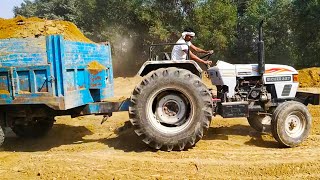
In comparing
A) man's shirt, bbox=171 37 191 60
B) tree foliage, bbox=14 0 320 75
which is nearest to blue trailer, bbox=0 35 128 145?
man's shirt, bbox=171 37 191 60

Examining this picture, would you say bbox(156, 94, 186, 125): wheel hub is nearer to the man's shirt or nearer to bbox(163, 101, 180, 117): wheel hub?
bbox(163, 101, 180, 117): wheel hub

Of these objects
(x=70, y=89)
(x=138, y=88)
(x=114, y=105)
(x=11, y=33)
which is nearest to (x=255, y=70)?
(x=138, y=88)

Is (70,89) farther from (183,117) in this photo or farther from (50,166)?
(183,117)

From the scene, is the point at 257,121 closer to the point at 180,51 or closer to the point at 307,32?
the point at 180,51

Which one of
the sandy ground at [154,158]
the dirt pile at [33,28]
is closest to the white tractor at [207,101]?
the sandy ground at [154,158]

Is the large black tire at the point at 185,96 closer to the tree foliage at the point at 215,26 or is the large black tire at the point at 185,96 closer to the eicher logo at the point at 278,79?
the eicher logo at the point at 278,79

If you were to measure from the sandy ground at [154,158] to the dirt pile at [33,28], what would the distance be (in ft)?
6.62

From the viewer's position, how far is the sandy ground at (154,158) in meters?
4.79

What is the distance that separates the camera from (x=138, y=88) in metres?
5.79

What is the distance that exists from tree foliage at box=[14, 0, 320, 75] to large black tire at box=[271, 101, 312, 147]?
13881 mm

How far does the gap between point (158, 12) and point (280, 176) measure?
1789 cm

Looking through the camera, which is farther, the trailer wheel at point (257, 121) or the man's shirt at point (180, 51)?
the trailer wheel at point (257, 121)

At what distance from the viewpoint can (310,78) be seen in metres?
14.1

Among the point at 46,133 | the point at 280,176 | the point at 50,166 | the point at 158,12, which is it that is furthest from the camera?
the point at 158,12
